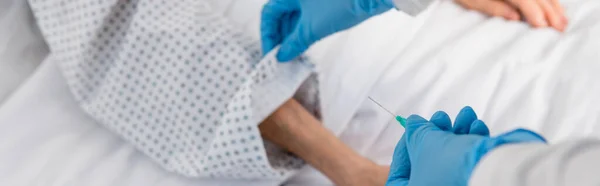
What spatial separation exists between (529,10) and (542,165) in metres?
0.75

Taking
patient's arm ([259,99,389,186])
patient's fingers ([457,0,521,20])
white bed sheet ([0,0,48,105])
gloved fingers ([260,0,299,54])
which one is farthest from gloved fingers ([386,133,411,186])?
white bed sheet ([0,0,48,105])

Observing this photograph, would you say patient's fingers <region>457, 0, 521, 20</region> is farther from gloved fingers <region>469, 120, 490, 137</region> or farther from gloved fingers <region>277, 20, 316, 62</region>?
gloved fingers <region>469, 120, 490, 137</region>

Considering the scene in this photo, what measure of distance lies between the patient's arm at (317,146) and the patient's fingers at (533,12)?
437 millimetres

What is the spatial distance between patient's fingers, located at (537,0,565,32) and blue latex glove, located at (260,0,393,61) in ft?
1.47

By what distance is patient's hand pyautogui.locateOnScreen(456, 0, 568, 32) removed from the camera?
106 cm

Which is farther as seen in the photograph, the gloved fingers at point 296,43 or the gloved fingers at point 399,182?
the gloved fingers at point 296,43

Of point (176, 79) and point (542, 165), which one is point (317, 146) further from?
point (542, 165)

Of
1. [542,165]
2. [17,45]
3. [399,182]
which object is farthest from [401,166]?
[17,45]

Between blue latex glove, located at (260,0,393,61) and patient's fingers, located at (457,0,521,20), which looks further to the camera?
patient's fingers, located at (457,0,521,20)

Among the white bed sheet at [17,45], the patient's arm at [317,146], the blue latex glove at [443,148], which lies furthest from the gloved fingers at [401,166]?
the white bed sheet at [17,45]

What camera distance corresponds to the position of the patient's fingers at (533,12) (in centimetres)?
106

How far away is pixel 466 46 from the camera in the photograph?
102 centimetres

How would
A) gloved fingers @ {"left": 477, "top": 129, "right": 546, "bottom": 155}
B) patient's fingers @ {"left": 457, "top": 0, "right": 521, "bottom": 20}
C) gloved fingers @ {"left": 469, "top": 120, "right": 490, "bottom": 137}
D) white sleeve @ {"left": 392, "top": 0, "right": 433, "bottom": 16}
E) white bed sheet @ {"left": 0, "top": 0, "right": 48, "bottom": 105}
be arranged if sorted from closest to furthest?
gloved fingers @ {"left": 477, "top": 129, "right": 546, "bottom": 155} → gloved fingers @ {"left": 469, "top": 120, "right": 490, "bottom": 137} → white sleeve @ {"left": 392, "top": 0, "right": 433, "bottom": 16} → white bed sheet @ {"left": 0, "top": 0, "right": 48, "bottom": 105} → patient's fingers @ {"left": 457, "top": 0, "right": 521, "bottom": 20}

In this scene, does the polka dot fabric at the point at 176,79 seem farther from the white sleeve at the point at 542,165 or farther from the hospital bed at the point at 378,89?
the white sleeve at the point at 542,165
